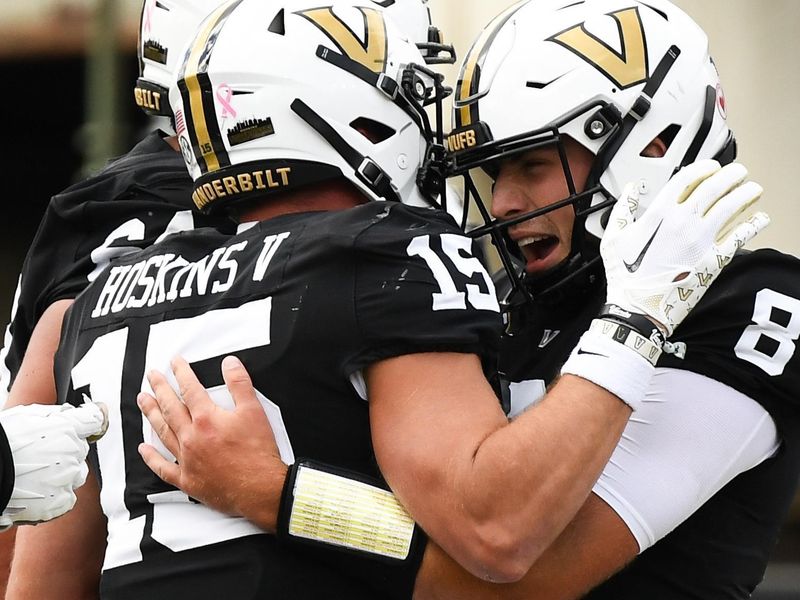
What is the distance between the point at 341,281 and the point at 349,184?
15.0 inches

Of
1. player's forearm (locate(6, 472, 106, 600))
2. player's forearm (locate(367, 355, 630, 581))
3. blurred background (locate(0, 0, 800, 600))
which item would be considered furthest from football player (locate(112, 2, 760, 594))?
blurred background (locate(0, 0, 800, 600))

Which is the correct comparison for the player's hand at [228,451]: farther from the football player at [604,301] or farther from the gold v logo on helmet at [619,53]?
the gold v logo on helmet at [619,53]

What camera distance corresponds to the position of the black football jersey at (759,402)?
2408mm

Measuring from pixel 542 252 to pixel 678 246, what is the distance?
2.00 ft

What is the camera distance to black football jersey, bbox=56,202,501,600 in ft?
7.19

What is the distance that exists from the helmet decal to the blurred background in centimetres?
309

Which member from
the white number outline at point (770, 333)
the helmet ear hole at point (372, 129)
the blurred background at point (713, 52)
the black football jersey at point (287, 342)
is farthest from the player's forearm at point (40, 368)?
the blurred background at point (713, 52)

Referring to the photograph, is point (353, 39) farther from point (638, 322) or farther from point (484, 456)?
point (484, 456)

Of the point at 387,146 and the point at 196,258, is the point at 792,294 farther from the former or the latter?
the point at 196,258

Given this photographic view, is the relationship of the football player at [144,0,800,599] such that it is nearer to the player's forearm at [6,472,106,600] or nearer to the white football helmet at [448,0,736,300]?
the white football helmet at [448,0,736,300]

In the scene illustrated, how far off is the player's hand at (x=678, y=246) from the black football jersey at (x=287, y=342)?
8.8 inches

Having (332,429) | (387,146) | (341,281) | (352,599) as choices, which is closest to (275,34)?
(387,146)

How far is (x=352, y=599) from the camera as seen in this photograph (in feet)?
7.41

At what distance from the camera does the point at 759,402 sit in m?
2.41
